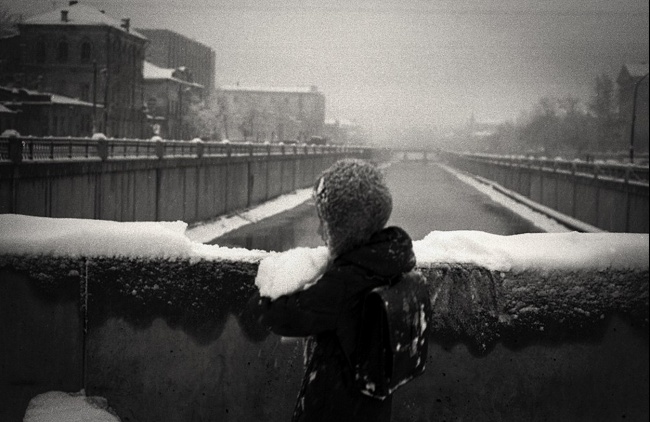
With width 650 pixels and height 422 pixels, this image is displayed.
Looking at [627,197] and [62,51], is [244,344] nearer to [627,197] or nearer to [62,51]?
[62,51]

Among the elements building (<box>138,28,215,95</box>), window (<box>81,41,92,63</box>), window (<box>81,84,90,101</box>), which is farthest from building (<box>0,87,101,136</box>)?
building (<box>138,28,215,95</box>)

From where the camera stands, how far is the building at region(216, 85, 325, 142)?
7169 centimetres

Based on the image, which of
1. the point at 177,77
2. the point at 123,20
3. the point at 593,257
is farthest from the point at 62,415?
the point at 177,77

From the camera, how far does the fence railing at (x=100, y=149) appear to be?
18.6 metres

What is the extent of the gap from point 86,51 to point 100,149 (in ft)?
32.2

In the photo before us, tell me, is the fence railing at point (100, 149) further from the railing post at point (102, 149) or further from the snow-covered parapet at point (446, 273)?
the snow-covered parapet at point (446, 273)

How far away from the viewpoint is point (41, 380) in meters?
4.23

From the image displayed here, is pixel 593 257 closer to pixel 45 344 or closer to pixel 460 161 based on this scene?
pixel 45 344

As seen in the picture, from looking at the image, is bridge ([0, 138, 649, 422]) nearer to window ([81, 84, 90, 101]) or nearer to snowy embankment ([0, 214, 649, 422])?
snowy embankment ([0, 214, 649, 422])

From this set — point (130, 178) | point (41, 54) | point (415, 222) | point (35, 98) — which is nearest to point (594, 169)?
point (415, 222)

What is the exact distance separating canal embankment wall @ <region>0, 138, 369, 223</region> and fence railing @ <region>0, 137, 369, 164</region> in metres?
0.03

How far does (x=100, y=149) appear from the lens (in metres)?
24.2

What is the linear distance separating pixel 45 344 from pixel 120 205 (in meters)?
22.8

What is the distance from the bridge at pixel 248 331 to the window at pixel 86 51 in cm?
1091
